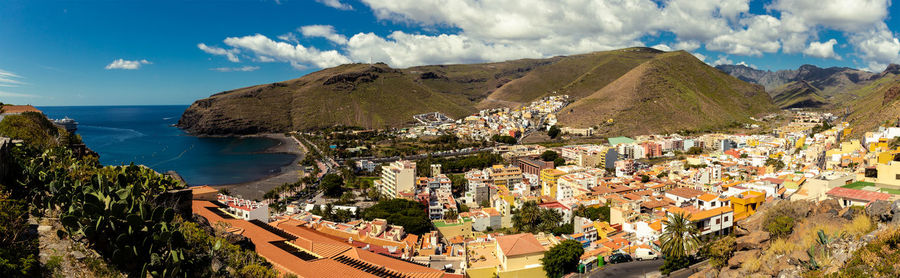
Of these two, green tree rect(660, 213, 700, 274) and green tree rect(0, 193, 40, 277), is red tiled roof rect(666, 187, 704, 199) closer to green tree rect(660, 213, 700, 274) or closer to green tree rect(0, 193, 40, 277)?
green tree rect(660, 213, 700, 274)

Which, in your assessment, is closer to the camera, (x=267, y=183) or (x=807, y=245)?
(x=807, y=245)

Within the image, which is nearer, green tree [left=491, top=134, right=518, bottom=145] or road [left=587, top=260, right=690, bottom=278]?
road [left=587, top=260, right=690, bottom=278]

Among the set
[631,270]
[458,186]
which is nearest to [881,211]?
[631,270]

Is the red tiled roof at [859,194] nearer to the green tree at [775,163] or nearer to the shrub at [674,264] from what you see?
the shrub at [674,264]

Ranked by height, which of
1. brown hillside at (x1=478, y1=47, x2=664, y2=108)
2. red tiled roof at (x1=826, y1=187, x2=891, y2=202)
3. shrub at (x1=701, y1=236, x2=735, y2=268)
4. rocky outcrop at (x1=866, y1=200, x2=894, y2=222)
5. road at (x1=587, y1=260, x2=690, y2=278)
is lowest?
road at (x1=587, y1=260, x2=690, y2=278)

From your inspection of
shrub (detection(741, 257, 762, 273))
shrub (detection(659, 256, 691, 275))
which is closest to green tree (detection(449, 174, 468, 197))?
shrub (detection(659, 256, 691, 275))

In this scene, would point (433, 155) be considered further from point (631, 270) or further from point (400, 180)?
point (631, 270)

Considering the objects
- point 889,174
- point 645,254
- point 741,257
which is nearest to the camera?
point 741,257
